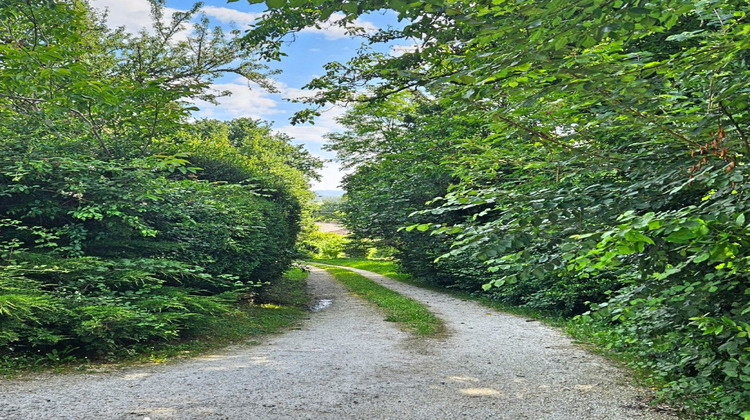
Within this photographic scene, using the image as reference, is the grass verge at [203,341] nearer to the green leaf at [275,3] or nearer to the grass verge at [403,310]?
the grass verge at [403,310]

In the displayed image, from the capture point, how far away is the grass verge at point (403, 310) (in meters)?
8.49

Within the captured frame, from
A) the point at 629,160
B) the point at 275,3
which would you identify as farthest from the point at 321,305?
the point at 275,3

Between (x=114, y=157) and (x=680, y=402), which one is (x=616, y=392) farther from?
(x=114, y=157)

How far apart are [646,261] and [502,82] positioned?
5.22 feet

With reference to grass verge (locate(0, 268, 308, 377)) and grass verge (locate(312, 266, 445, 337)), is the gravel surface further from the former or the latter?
grass verge (locate(312, 266, 445, 337))

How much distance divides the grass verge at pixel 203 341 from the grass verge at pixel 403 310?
2.19 metres

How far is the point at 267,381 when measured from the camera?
4.58 m

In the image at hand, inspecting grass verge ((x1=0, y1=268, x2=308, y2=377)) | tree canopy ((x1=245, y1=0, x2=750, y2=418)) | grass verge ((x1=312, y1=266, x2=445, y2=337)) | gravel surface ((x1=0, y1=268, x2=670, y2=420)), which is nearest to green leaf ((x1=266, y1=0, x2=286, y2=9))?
tree canopy ((x1=245, y1=0, x2=750, y2=418))

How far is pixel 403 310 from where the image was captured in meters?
10.9

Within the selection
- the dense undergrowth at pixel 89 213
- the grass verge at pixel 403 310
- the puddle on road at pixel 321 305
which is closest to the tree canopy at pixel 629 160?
the grass verge at pixel 403 310

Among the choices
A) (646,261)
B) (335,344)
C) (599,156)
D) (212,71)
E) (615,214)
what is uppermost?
(212,71)

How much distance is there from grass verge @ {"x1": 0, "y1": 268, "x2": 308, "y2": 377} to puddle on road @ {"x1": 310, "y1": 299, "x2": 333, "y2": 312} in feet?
0.83

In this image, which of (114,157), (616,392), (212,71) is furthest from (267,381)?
(212,71)

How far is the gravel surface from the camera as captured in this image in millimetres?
3693
